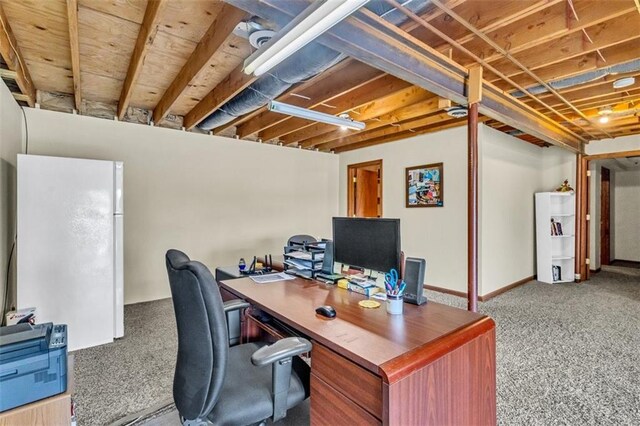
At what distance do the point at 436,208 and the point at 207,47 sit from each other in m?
3.83

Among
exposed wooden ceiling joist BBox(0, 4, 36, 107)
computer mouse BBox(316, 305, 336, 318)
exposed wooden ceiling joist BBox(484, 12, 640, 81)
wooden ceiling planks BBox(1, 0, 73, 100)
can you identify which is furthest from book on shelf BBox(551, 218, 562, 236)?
exposed wooden ceiling joist BBox(0, 4, 36, 107)

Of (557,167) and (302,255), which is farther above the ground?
(557,167)

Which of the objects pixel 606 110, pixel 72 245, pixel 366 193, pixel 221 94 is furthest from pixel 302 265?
pixel 606 110

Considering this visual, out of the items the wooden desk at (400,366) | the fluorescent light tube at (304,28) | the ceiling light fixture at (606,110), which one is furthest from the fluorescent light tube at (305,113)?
the ceiling light fixture at (606,110)

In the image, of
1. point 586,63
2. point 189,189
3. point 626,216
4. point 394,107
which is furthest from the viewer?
point 626,216

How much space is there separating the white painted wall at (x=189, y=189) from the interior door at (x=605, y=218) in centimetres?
629

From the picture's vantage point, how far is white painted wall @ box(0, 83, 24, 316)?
8.94 ft

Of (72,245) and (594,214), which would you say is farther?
(594,214)

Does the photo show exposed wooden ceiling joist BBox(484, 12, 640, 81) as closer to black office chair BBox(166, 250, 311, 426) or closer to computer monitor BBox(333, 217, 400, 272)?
computer monitor BBox(333, 217, 400, 272)

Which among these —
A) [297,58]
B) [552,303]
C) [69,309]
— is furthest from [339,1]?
[552,303]

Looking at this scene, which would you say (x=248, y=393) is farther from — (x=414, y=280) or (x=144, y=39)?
(x=144, y=39)

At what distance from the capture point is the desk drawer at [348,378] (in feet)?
3.59

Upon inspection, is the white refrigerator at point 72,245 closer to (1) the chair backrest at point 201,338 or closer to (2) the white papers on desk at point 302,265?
(2) the white papers on desk at point 302,265

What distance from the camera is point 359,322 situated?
1.49 m
